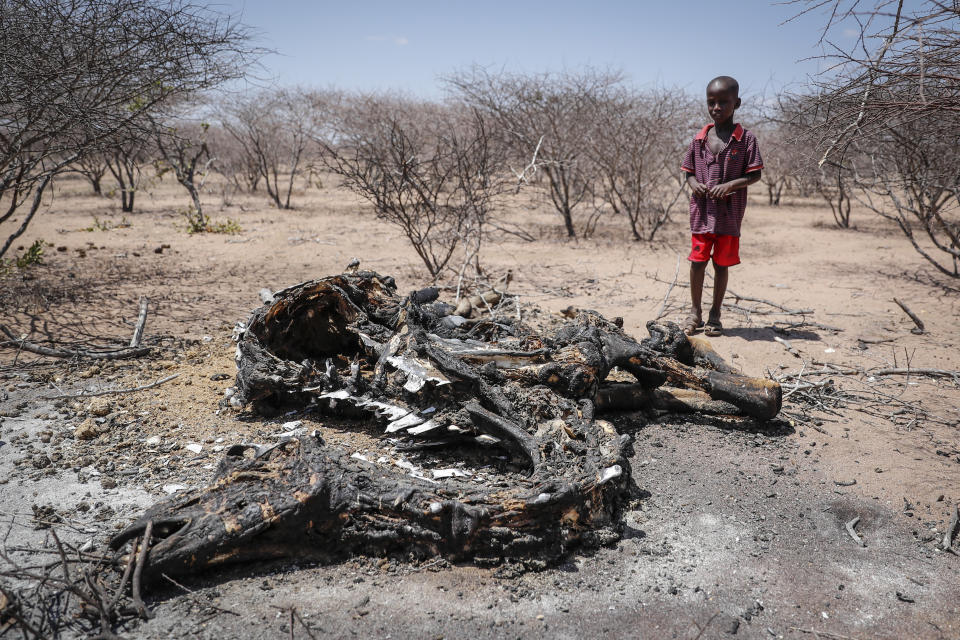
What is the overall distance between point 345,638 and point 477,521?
560 mm

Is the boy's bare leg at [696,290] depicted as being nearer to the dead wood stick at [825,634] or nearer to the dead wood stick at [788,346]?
the dead wood stick at [788,346]

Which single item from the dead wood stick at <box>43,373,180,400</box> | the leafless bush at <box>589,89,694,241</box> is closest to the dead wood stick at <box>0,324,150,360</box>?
the dead wood stick at <box>43,373,180,400</box>

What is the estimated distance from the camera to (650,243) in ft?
33.7

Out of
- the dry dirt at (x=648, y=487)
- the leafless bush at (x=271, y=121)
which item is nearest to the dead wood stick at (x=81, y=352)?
the dry dirt at (x=648, y=487)

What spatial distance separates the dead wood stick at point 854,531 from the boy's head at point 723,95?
3.06m

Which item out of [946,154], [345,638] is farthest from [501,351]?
[946,154]

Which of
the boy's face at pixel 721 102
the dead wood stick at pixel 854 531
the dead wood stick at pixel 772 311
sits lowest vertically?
the dead wood stick at pixel 854 531

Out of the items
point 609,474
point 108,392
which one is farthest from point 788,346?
point 108,392

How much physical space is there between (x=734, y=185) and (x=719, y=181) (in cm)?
17

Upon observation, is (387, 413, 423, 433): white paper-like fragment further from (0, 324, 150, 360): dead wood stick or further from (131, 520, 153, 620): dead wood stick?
(0, 324, 150, 360): dead wood stick

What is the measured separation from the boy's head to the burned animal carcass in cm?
→ 192

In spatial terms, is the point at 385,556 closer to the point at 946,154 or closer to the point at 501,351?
the point at 501,351

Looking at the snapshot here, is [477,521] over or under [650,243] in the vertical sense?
under

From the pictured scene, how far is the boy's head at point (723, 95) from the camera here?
176 inches
